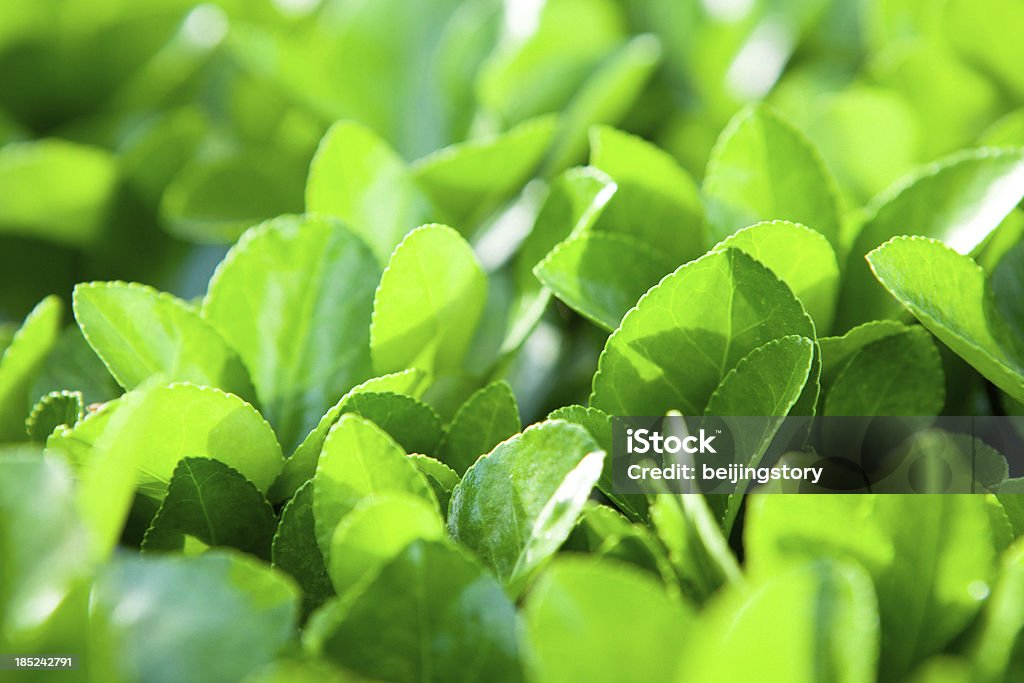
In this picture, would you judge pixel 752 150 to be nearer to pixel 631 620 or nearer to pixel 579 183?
pixel 579 183

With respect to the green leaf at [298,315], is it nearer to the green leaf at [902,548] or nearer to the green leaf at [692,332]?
the green leaf at [692,332]

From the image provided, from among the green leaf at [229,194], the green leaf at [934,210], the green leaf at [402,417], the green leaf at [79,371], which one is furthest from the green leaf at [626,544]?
the green leaf at [229,194]

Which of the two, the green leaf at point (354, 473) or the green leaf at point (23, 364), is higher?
the green leaf at point (23, 364)

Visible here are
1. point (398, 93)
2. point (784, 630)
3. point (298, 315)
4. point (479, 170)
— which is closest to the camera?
point (784, 630)

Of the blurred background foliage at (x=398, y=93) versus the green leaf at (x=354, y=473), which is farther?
the blurred background foliage at (x=398, y=93)

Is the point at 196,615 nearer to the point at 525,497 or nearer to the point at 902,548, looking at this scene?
the point at 525,497

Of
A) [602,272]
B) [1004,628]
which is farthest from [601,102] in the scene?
[1004,628]
